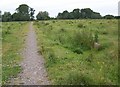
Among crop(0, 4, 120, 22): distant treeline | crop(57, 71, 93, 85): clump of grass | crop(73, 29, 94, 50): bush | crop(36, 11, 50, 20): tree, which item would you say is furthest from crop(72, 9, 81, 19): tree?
crop(57, 71, 93, 85): clump of grass

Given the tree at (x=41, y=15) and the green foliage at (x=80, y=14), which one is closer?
the green foliage at (x=80, y=14)

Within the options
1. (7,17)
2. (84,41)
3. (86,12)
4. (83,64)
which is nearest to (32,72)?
(83,64)

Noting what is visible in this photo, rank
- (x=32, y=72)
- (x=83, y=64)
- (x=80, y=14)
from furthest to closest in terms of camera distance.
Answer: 1. (x=80, y=14)
2. (x=83, y=64)
3. (x=32, y=72)

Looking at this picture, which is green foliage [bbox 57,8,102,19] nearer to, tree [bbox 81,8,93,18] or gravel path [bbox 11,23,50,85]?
tree [bbox 81,8,93,18]

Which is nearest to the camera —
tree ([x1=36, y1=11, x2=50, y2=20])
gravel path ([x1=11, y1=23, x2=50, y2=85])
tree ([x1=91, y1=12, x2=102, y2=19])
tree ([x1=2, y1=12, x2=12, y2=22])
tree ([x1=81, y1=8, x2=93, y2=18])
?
gravel path ([x1=11, y1=23, x2=50, y2=85])

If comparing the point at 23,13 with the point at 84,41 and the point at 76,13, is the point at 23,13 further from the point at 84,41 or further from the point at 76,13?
the point at 84,41

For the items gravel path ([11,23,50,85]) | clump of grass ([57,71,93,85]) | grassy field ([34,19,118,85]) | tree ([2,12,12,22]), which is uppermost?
clump of grass ([57,71,93,85])

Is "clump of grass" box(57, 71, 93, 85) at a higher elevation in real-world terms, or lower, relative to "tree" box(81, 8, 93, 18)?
higher

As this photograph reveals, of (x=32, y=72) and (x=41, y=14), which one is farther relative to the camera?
(x=41, y=14)

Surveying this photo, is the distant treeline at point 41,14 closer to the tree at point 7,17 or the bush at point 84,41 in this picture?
the tree at point 7,17

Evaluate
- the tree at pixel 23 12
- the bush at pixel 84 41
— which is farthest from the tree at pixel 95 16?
the bush at pixel 84 41

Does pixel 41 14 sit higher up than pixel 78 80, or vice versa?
pixel 78 80

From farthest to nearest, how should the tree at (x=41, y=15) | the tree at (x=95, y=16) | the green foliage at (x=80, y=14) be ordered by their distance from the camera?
the tree at (x=41, y=15) → the green foliage at (x=80, y=14) → the tree at (x=95, y=16)

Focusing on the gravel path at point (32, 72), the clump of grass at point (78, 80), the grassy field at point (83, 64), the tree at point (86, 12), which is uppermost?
the clump of grass at point (78, 80)
